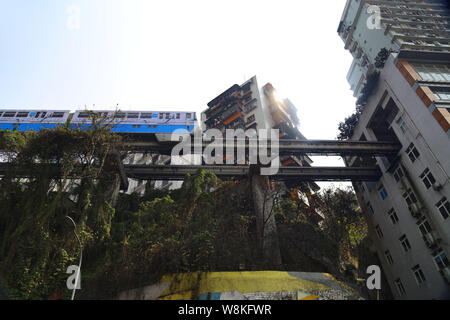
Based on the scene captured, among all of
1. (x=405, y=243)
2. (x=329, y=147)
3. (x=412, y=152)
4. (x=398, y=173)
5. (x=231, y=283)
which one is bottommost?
(x=231, y=283)

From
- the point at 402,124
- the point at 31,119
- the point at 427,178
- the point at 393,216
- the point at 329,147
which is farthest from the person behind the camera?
the point at 31,119

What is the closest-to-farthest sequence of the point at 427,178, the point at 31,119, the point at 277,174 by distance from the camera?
the point at 427,178
the point at 277,174
the point at 31,119

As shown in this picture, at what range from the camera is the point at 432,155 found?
69.4 feet

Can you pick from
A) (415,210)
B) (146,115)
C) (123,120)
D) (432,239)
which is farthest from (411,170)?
(123,120)

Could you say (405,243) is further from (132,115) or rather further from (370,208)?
(132,115)

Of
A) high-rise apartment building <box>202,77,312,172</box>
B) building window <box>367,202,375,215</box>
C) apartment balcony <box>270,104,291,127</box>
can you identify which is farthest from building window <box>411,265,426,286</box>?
apartment balcony <box>270,104,291,127</box>

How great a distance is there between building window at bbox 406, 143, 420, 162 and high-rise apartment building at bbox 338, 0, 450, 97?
44.9 ft

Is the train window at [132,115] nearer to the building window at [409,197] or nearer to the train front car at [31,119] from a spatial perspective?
the train front car at [31,119]

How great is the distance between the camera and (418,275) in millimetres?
21516

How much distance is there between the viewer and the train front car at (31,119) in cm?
2828

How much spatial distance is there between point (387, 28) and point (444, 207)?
28.2 metres

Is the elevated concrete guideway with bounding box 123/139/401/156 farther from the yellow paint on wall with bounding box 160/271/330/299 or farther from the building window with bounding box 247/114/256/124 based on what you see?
the building window with bounding box 247/114/256/124

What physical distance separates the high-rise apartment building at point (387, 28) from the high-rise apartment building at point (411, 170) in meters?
1.53

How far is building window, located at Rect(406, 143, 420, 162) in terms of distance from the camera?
2335 centimetres
